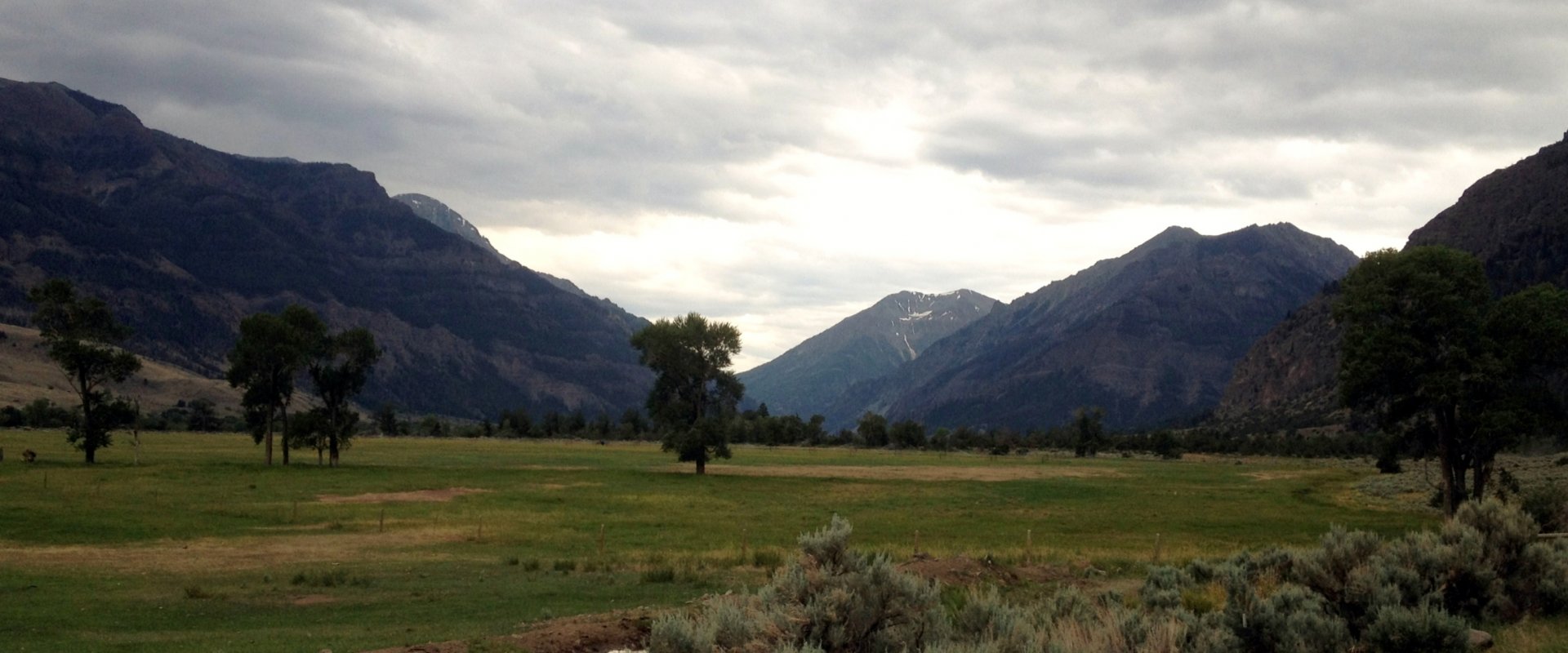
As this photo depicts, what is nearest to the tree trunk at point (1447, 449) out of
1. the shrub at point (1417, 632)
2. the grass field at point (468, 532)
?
the grass field at point (468, 532)

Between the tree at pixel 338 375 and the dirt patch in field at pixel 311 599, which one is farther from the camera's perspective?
the tree at pixel 338 375

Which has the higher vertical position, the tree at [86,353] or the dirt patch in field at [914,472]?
the tree at [86,353]

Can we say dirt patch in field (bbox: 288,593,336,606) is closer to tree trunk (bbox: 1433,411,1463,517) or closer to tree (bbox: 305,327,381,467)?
tree trunk (bbox: 1433,411,1463,517)

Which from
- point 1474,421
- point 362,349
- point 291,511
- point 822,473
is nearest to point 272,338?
point 362,349

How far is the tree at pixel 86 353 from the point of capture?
6725 centimetres

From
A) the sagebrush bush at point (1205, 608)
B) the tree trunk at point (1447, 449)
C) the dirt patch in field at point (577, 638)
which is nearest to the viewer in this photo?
the sagebrush bush at point (1205, 608)

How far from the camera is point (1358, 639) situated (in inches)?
440

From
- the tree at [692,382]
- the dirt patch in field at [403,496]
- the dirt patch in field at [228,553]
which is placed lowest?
the dirt patch in field at [403,496]

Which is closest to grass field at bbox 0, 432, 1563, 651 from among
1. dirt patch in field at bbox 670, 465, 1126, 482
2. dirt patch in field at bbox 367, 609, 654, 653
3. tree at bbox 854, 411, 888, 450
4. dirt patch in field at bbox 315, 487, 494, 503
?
dirt patch in field at bbox 315, 487, 494, 503

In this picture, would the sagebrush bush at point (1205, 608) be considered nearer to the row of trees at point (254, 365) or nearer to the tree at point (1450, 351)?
the tree at point (1450, 351)

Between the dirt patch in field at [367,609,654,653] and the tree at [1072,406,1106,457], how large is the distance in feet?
471

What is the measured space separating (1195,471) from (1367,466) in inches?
811

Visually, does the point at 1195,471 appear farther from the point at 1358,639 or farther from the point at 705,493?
the point at 1358,639

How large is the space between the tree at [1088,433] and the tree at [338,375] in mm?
108435
